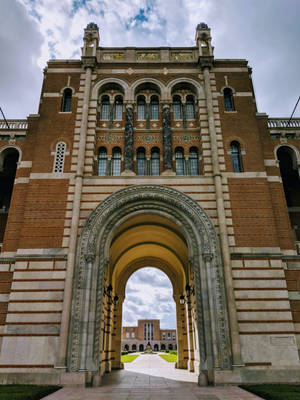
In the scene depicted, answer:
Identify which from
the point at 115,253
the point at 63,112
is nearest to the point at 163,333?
the point at 115,253

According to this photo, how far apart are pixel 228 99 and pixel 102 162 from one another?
28.0ft

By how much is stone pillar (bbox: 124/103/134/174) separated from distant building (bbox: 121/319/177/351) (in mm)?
87618

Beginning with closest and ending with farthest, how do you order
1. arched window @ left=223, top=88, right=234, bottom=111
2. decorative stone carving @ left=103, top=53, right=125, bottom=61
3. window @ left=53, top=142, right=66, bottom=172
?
window @ left=53, top=142, right=66, bottom=172 < arched window @ left=223, top=88, right=234, bottom=111 < decorative stone carving @ left=103, top=53, right=125, bottom=61

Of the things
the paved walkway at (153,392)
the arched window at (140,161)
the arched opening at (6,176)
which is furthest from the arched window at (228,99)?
the paved walkway at (153,392)

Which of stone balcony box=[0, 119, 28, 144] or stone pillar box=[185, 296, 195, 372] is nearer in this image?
stone pillar box=[185, 296, 195, 372]

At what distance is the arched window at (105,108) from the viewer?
1783cm

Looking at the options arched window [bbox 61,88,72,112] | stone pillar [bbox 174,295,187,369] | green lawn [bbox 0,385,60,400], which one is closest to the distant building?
stone pillar [bbox 174,295,187,369]

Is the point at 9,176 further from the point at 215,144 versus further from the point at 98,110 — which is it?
the point at 215,144

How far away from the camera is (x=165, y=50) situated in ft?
62.8

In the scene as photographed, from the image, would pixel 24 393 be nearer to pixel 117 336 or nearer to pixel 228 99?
pixel 117 336

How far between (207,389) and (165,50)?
60.9 ft

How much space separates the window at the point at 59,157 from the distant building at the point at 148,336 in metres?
87.5

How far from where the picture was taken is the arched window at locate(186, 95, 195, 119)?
17.9 m

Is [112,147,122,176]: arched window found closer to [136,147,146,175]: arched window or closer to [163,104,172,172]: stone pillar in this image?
[136,147,146,175]: arched window
